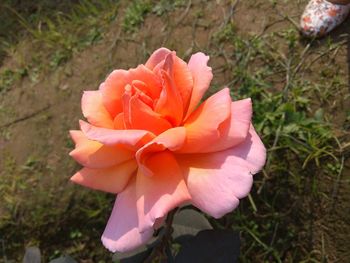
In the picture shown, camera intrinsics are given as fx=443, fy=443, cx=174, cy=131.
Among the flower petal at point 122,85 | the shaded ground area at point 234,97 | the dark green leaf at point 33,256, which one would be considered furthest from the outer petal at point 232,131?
the shaded ground area at point 234,97

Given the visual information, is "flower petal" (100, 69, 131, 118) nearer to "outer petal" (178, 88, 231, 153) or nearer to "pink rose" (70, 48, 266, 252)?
"pink rose" (70, 48, 266, 252)

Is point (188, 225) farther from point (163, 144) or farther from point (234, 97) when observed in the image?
point (234, 97)

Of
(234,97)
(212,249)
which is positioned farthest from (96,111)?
(234,97)

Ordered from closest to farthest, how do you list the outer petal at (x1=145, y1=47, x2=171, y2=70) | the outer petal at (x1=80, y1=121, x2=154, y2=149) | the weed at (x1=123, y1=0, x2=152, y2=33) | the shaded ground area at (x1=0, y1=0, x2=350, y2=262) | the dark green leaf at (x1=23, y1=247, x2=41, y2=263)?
the outer petal at (x1=80, y1=121, x2=154, y2=149)
the outer petal at (x1=145, y1=47, x2=171, y2=70)
the dark green leaf at (x1=23, y1=247, x2=41, y2=263)
the shaded ground area at (x1=0, y1=0, x2=350, y2=262)
the weed at (x1=123, y1=0, x2=152, y2=33)

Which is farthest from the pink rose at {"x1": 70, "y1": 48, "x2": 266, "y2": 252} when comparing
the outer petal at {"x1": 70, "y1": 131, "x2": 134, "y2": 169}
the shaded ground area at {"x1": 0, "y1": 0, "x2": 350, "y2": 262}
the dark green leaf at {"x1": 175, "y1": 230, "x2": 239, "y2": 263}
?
the shaded ground area at {"x1": 0, "y1": 0, "x2": 350, "y2": 262}

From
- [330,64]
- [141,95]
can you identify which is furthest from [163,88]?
[330,64]

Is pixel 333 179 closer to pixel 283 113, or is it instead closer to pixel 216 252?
pixel 283 113
